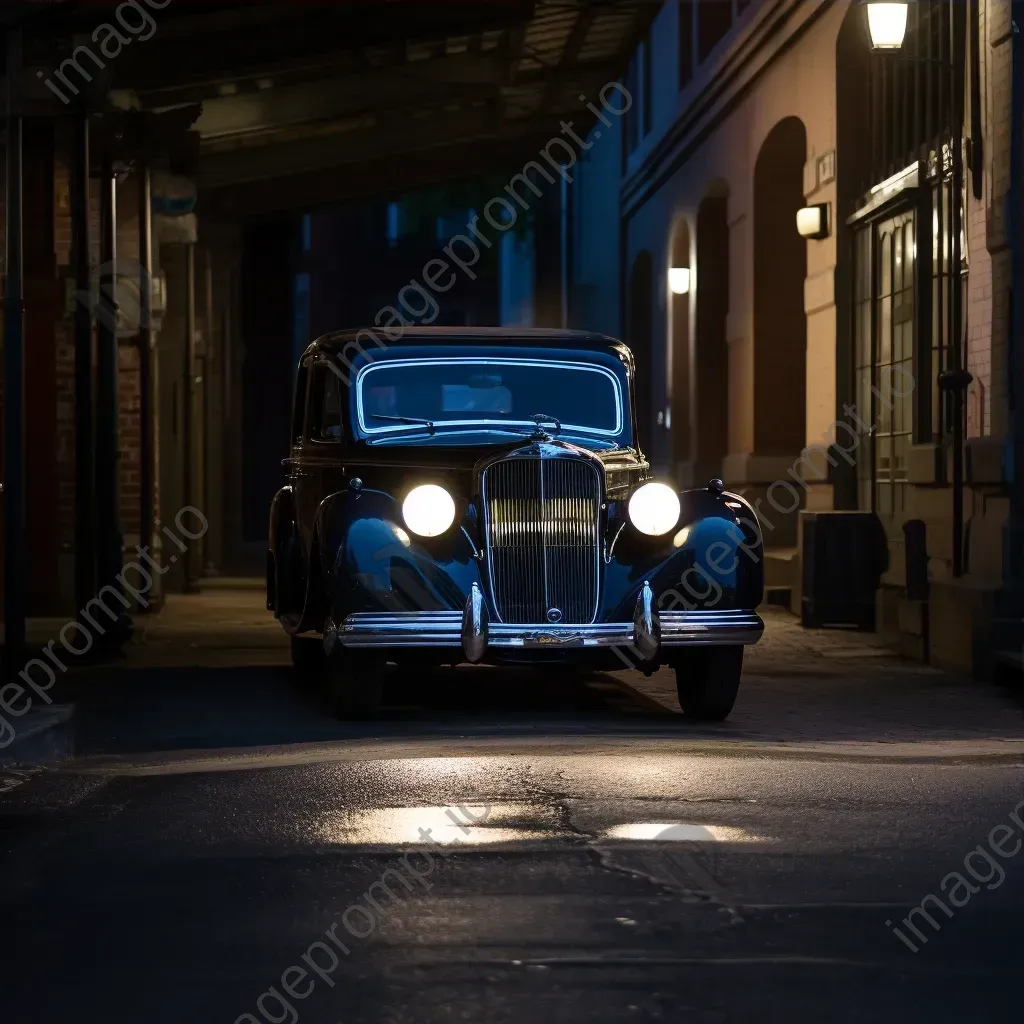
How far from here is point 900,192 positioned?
609 inches

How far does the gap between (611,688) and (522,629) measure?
2.15 meters

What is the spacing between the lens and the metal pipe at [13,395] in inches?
387

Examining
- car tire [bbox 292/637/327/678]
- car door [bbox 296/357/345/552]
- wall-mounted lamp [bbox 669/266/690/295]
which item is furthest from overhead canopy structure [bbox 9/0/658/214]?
car tire [bbox 292/637/327/678]

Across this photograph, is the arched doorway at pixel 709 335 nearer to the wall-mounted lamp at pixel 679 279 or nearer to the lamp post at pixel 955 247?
→ the wall-mounted lamp at pixel 679 279

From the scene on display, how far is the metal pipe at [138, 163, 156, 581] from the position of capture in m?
16.5

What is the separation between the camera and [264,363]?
34.7 meters

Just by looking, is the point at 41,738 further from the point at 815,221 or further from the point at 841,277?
the point at 815,221

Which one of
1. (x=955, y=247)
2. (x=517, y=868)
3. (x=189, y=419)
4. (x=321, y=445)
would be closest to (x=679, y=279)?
(x=189, y=419)

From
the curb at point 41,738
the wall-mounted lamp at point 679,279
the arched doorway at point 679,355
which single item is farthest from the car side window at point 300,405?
the arched doorway at point 679,355

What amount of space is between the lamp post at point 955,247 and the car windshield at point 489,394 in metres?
2.56

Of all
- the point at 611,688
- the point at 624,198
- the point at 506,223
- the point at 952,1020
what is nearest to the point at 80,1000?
the point at 952,1020

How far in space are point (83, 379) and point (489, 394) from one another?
9.44ft

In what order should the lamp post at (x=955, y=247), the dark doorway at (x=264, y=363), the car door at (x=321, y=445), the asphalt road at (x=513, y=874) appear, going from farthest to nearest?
1. the dark doorway at (x=264, y=363)
2. the lamp post at (x=955, y=247)
3. the car door at (x=321, y=445)
4. the asphalt road at (x=513, y=874)

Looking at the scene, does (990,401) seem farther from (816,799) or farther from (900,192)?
(816,799)
